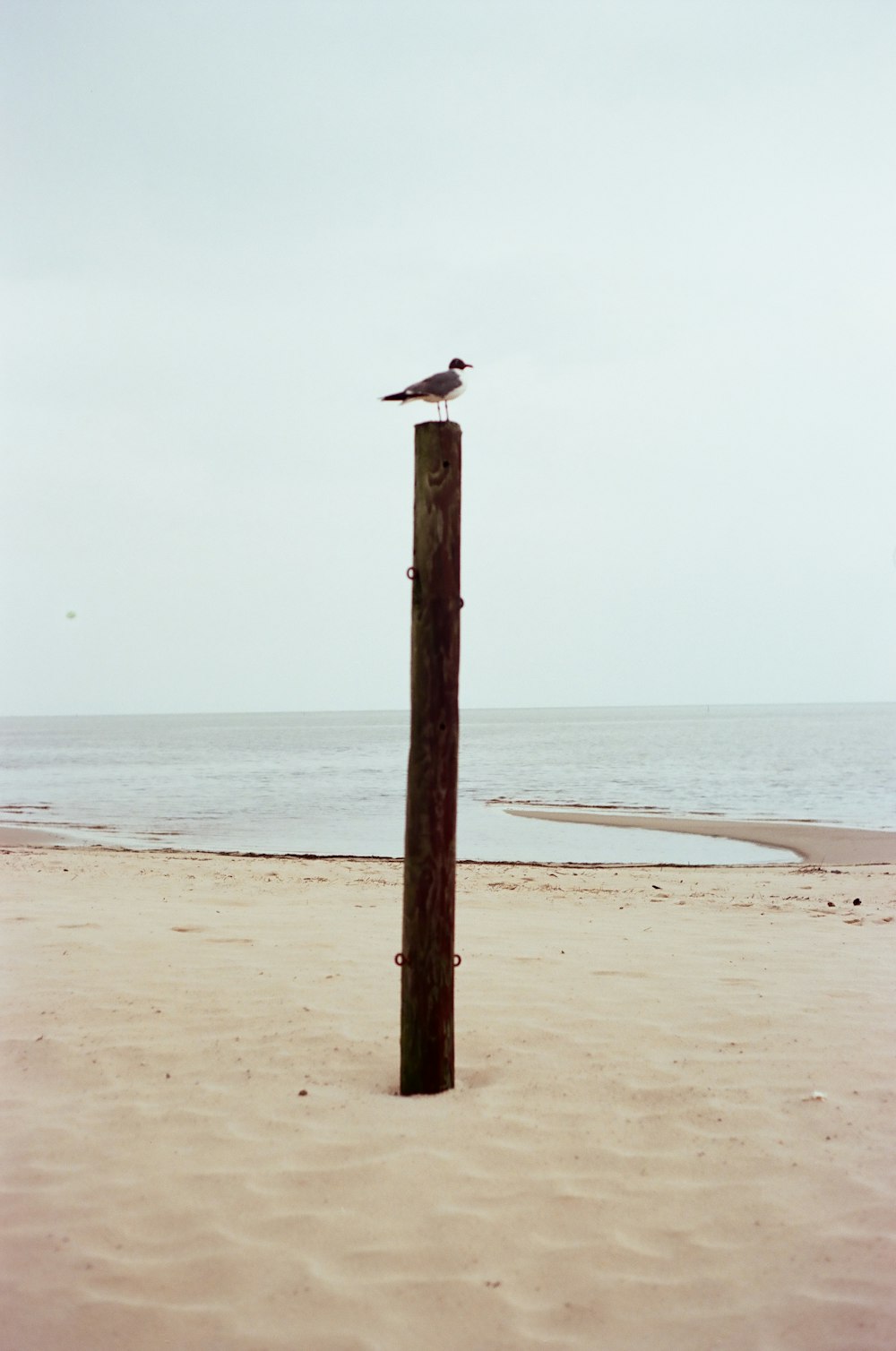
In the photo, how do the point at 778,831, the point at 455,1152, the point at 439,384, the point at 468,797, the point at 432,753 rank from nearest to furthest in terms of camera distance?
the point at 455,1152 < the point at 432,753 < the point at 439,384 < the point at 778,831 < the point at 468,797

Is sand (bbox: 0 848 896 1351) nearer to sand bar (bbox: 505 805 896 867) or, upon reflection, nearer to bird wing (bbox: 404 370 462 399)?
bird wing (bbox: 404 370 462 399)

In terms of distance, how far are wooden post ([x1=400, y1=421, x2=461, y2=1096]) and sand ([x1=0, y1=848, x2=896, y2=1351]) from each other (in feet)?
1.00

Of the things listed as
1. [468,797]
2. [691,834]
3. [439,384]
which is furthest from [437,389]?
[468,797]

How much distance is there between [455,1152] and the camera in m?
3.57

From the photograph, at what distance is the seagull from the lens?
5020mm

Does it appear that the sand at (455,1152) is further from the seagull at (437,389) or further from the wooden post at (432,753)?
the seagull at (437,389)

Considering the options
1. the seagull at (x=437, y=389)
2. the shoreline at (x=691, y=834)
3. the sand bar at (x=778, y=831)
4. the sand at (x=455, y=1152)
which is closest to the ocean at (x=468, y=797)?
the shoreline at (x=691, y=834)

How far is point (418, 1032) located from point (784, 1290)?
5.47ft

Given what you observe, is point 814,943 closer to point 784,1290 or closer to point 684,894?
point 684,894

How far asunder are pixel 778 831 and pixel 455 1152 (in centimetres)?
1515

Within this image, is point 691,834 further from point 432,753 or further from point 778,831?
point 432,753

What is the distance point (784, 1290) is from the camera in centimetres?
284

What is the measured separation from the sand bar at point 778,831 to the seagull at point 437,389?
9.81m

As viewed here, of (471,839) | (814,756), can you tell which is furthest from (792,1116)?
(814,756)
